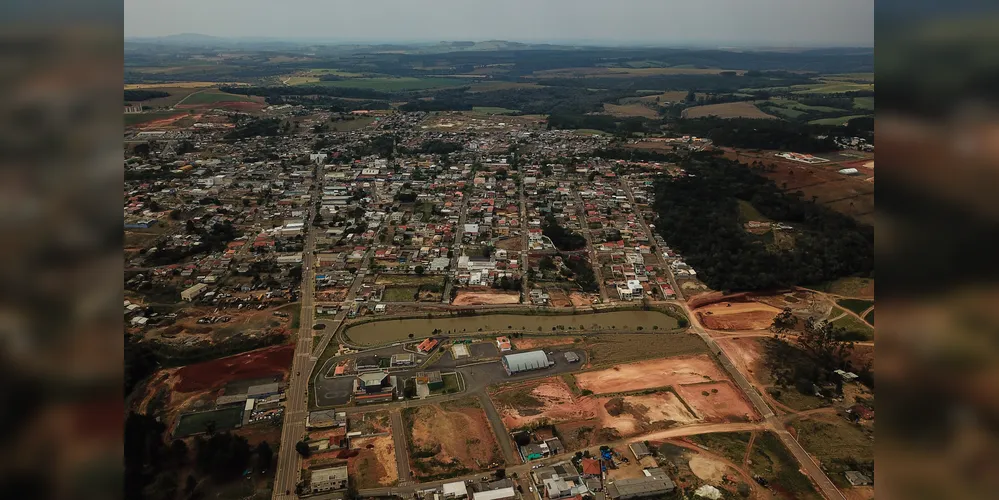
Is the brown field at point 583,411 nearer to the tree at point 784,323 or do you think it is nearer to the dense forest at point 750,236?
the tree at point 784,323

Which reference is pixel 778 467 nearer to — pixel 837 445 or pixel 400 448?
pixel 837 445

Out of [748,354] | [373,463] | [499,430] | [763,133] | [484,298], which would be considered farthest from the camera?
[763,133]

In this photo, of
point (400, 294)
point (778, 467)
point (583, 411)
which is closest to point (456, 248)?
point (400, 294)

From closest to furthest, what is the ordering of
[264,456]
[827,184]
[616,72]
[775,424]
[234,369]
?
1. [264,456]
2. [775,424]
3. [234,369]
4. [827,184]
5. [616,72]

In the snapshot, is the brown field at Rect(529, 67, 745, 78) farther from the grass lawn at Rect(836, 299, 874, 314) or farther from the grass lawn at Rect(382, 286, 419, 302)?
the grass lawn at Rect(382, 286, 419, 302)

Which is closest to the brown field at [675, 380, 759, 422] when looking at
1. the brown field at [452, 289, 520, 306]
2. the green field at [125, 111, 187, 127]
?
the brown field at [452, 289, 520, 306]

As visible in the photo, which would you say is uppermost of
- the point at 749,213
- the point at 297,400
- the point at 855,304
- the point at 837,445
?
the point at 749,213

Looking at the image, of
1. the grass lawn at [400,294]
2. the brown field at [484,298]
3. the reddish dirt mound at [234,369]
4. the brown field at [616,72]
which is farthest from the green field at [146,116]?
the brown field at [616,72]
